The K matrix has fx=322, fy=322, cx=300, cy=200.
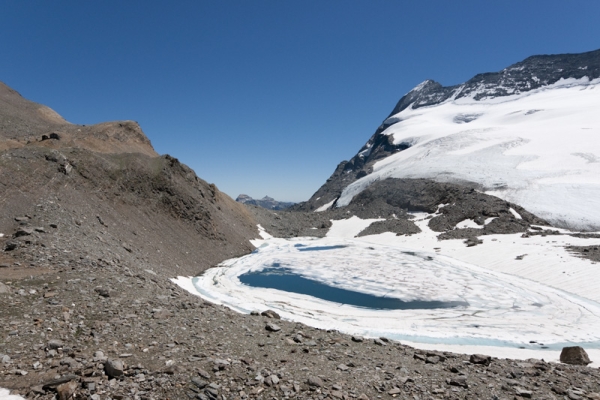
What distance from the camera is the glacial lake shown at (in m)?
22.4

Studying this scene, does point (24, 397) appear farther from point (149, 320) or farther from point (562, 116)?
point (562, 116)

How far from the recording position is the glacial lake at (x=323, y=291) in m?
22.4

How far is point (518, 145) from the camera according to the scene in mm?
80562

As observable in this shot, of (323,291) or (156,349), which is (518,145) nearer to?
(323,291)

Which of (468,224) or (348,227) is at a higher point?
(468,224)

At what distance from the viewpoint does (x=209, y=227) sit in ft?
117

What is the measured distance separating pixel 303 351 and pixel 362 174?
104 m

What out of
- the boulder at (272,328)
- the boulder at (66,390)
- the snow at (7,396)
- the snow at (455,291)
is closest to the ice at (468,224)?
the snow at (455,291)

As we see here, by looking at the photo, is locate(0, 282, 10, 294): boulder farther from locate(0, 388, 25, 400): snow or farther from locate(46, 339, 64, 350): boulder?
locate(0, 388, 25, 400): snow

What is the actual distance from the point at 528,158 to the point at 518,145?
10.9m

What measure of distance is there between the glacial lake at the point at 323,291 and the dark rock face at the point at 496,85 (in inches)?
3637

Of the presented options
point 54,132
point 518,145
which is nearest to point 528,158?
point 518,145

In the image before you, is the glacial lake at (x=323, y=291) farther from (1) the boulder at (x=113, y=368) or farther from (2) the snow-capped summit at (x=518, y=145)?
(2) the snow-capped summit at (x=518, y=145)

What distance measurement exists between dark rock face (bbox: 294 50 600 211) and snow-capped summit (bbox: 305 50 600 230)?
553mm
